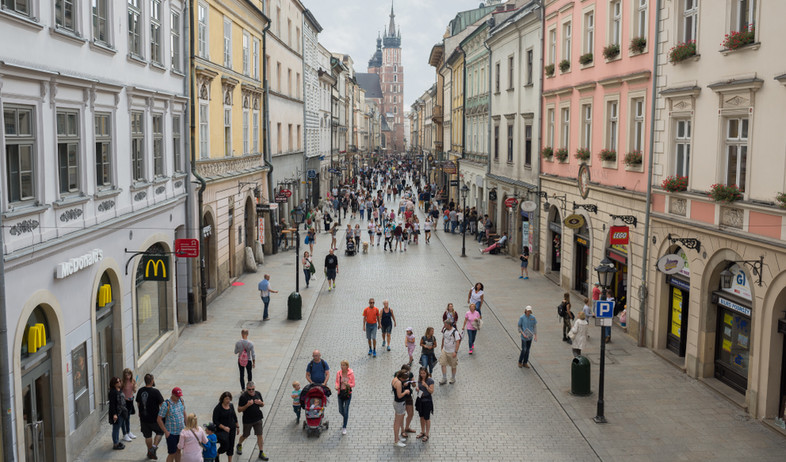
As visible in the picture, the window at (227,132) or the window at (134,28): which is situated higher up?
the window at (134,28)

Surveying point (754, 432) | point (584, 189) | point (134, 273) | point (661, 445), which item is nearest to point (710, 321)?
point (754, 432)

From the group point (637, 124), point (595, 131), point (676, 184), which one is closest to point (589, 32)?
point (595, 131)

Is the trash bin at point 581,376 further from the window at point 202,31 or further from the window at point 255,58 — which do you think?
the window at point 255,58

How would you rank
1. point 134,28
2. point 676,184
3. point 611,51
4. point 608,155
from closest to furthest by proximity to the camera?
1. point 134,28
2. point 676,184
3. point 611,51
4. point 608,155

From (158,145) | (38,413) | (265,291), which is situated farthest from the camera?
(265,291)

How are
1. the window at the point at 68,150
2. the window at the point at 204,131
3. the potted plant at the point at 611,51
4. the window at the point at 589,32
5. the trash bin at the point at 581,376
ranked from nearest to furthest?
the window at the point at 68,150 → the trash bin at the point at 581,376 → the potted plant at the point at 611,51 → the window at the point at 204,131 → the window at the point at 589,32

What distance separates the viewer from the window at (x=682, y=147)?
17188mm

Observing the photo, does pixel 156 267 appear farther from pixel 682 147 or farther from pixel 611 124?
pixel 611 124

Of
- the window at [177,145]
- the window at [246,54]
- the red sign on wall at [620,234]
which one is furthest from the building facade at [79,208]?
the red sign on wall at [620,234]

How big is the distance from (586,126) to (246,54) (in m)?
14.4

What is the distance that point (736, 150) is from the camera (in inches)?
591

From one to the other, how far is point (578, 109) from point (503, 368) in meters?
11.4

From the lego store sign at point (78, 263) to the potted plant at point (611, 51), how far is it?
15.5 m

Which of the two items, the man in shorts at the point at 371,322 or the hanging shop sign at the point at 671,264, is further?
the man in shorts at the point at 371,322
